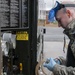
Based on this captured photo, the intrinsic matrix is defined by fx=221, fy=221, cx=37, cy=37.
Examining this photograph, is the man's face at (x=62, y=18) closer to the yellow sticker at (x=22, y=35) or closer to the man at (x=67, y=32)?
the man at (x=67, y=32)

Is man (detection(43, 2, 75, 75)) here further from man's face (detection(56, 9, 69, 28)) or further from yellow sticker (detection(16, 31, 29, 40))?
yellow sticker (detection(16, 31, 29, 40))

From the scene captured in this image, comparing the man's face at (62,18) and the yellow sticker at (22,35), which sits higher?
the man's face at (62,18)

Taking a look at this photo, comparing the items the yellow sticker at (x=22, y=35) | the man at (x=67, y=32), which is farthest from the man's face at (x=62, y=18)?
the yellow sticker at (x=22, y=35)

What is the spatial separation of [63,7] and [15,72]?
98 centimetres

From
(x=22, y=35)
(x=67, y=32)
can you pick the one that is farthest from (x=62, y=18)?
(x=22, y=35)

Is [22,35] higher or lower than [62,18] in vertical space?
lower

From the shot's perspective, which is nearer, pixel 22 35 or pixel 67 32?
pixel 67 32

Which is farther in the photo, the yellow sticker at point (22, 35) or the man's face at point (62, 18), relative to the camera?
the yellow sticker at point (22, 35)

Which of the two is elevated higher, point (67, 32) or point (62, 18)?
point (62, 18)

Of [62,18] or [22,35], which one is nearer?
[62,18]

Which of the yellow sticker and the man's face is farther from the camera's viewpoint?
the yellow sticker

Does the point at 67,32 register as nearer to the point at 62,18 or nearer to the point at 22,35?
the point at 62,18

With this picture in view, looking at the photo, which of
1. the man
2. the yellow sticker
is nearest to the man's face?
the man

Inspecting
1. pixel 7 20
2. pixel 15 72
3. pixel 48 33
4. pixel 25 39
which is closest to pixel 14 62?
pixel 15 72
